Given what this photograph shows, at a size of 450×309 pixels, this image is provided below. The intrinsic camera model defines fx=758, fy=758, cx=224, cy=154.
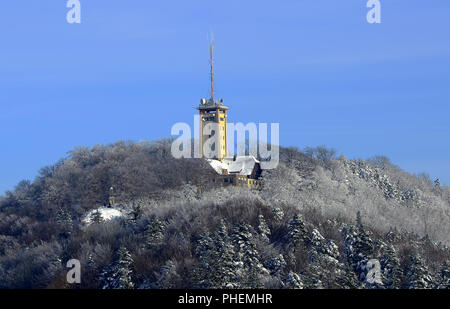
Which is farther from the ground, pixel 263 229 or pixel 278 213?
pixel 278 213

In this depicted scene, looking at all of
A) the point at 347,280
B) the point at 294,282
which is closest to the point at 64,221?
the point at 294,282

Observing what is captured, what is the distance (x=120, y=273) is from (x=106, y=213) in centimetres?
2262

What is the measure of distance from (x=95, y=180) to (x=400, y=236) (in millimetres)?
40909

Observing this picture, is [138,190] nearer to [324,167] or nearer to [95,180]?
[95,180]

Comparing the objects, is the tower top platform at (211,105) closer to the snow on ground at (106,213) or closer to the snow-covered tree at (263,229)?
the snow on ground at (106,213)

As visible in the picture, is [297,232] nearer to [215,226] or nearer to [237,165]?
[215,226]

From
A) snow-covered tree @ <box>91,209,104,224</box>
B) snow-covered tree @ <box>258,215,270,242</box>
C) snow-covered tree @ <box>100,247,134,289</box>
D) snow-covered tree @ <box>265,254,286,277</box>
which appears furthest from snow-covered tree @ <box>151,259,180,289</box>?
snow-covered tree @ <box>91,209,104,224</box>

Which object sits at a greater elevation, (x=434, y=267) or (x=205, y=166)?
(x=205, y=166)

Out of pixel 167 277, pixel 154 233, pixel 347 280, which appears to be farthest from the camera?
pixel 154 233

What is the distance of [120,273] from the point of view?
72.2m

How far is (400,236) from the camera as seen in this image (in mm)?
82875

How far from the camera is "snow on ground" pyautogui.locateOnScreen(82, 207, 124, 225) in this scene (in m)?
92.3
